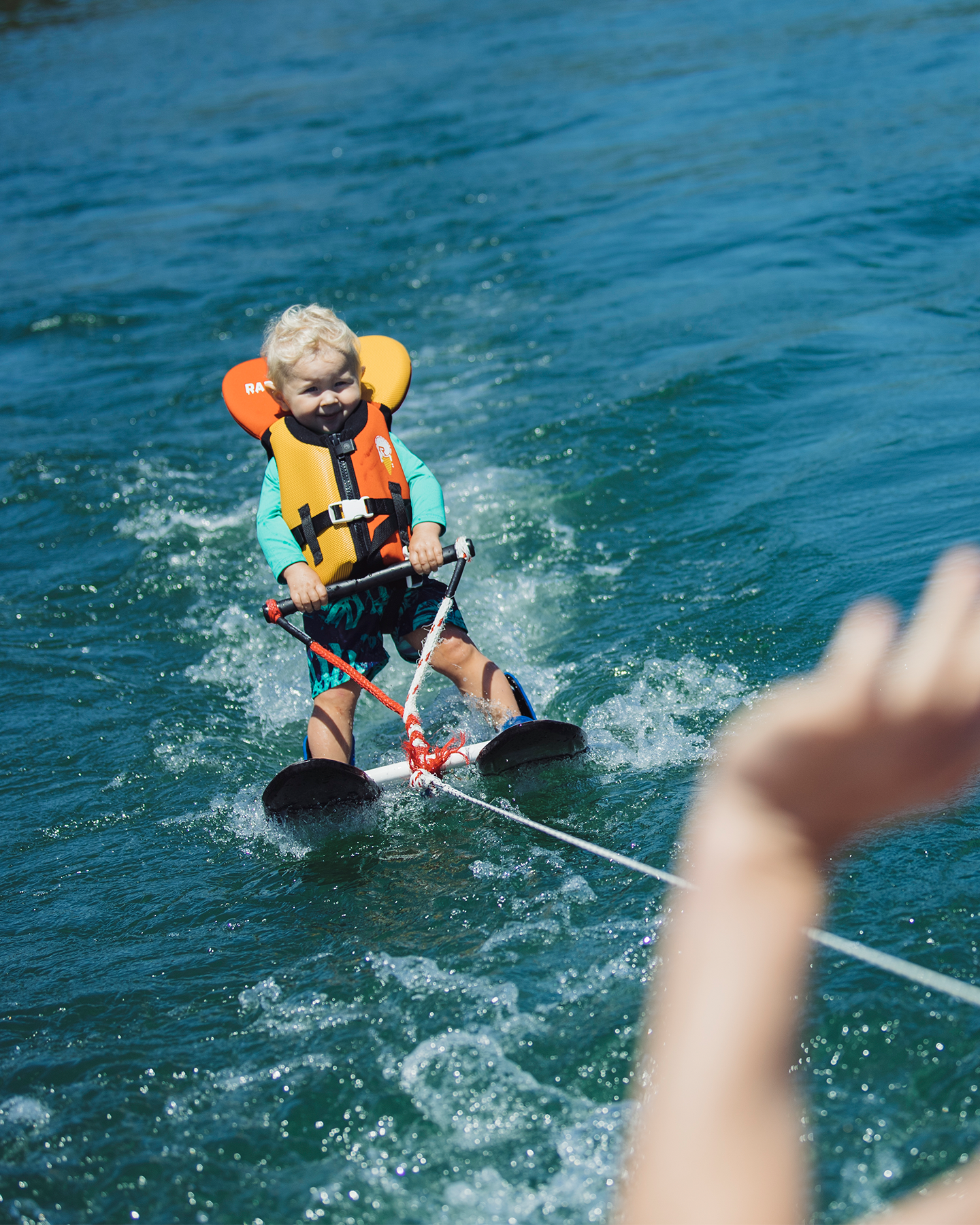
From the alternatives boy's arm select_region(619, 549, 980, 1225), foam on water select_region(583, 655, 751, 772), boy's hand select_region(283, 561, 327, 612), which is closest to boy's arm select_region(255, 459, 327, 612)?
boy's hand select_region(283, 561, 327, 612)

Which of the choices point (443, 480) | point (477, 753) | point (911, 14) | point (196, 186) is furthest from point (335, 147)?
point (477, 753)

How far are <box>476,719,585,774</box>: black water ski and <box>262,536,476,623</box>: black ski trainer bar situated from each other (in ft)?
2.05

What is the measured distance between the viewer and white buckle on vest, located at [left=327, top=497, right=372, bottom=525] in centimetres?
432

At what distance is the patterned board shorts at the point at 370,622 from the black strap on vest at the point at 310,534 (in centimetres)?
19

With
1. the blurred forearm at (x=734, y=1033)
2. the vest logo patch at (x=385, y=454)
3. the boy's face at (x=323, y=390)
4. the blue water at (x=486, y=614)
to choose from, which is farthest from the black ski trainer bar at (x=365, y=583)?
the blurred forearm at (x=734, y=1033)

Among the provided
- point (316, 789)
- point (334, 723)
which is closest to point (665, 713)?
point (334, 723)

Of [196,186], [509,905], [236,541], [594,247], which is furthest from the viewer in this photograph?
[196,186]

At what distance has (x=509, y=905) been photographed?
3.43m

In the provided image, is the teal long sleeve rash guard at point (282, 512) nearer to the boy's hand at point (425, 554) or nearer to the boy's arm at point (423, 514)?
the boy's arm at point (423, 514)

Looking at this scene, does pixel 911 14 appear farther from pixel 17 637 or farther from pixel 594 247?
pixel 17 637

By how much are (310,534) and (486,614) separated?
158cm

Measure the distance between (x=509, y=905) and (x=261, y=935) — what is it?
0.74 meters

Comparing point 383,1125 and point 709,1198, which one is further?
point 383,1125

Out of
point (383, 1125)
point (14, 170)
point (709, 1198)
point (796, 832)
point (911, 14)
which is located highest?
point (14, 170)
